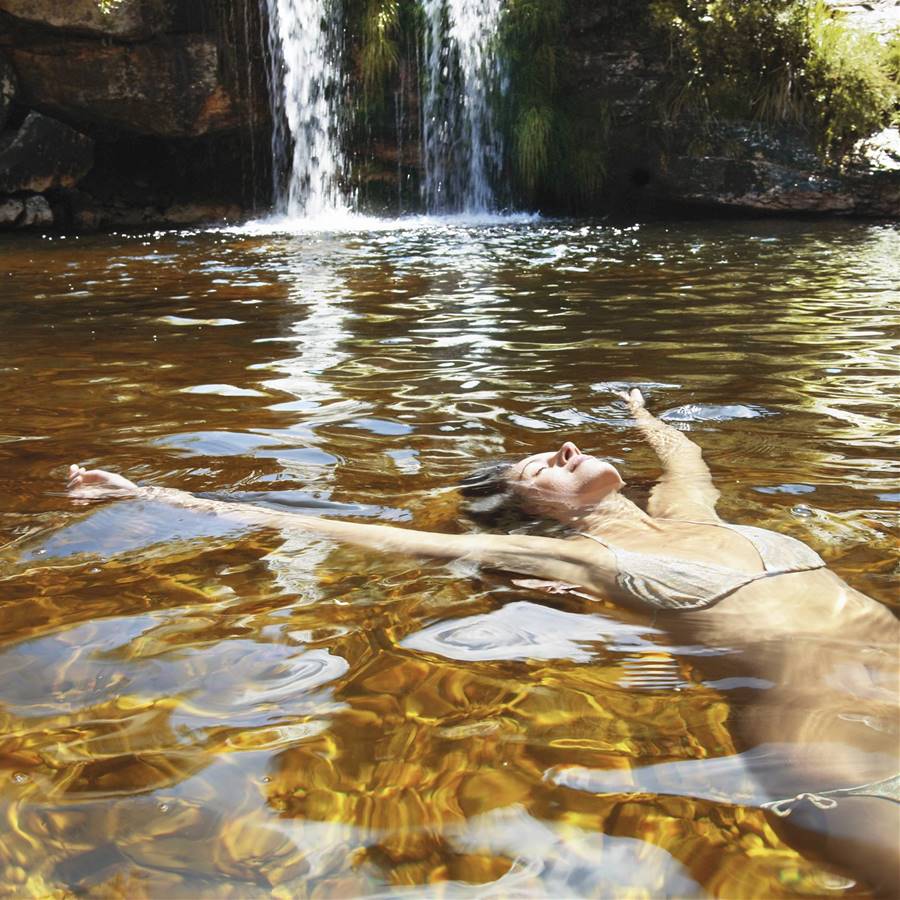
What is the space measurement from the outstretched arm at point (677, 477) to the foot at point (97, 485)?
1827 millimetres

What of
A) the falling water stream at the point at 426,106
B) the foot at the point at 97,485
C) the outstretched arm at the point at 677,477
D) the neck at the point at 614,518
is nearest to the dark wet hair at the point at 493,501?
the neck at the point at 614,518

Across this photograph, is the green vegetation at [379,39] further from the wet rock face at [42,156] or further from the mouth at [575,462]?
the mouth at [575,462]

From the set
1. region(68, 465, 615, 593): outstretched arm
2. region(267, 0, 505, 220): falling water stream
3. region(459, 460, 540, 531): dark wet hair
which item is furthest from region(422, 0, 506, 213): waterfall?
region(68, 465, 615, 593): outstretched arm

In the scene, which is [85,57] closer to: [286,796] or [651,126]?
[651,126]

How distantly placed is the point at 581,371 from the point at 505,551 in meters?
2.74

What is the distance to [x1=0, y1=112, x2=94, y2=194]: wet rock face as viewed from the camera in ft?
50.7

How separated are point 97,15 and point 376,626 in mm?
15161

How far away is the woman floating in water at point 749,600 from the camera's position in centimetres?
171

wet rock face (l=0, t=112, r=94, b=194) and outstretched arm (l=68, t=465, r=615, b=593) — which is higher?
wet rock face (l=0, t=112, r=94, b=194)

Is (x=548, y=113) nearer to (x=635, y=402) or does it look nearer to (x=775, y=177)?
(x=775, y=177)

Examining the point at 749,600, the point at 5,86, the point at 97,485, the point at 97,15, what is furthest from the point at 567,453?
the point at 5,86

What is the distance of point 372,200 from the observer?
17.8 m

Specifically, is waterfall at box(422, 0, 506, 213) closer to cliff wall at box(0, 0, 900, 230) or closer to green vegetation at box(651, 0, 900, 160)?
cliff wall at box(0, 0, 900, 230)

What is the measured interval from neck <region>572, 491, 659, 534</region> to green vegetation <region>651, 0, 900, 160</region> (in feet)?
43.4
